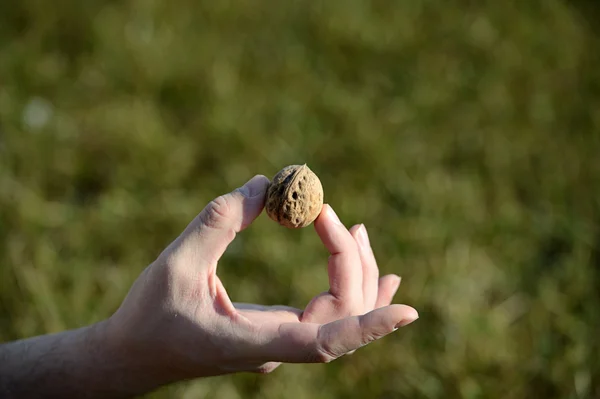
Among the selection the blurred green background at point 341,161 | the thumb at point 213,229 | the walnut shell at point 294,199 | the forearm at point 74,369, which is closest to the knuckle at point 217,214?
the thumb at point 213,229

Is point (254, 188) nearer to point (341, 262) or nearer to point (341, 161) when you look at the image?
point (341, 262)

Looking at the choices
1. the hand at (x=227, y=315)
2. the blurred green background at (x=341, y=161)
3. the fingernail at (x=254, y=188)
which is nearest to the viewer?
the hand at (x=227, y=315)

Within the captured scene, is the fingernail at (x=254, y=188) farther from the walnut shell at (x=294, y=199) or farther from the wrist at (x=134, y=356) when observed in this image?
the wrist at (x=134, y=356)

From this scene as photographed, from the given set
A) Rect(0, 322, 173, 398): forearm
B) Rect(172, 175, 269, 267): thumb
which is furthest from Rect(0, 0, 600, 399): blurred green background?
Rect(172, 175, 269, 267): thumb

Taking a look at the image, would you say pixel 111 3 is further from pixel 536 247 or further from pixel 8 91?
pixel 536 247

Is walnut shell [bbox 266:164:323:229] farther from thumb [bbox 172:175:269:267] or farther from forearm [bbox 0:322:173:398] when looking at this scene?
forearm [bbox 0:322:173:398]

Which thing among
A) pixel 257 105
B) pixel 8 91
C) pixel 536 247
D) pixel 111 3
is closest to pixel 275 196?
pixel 536 247
